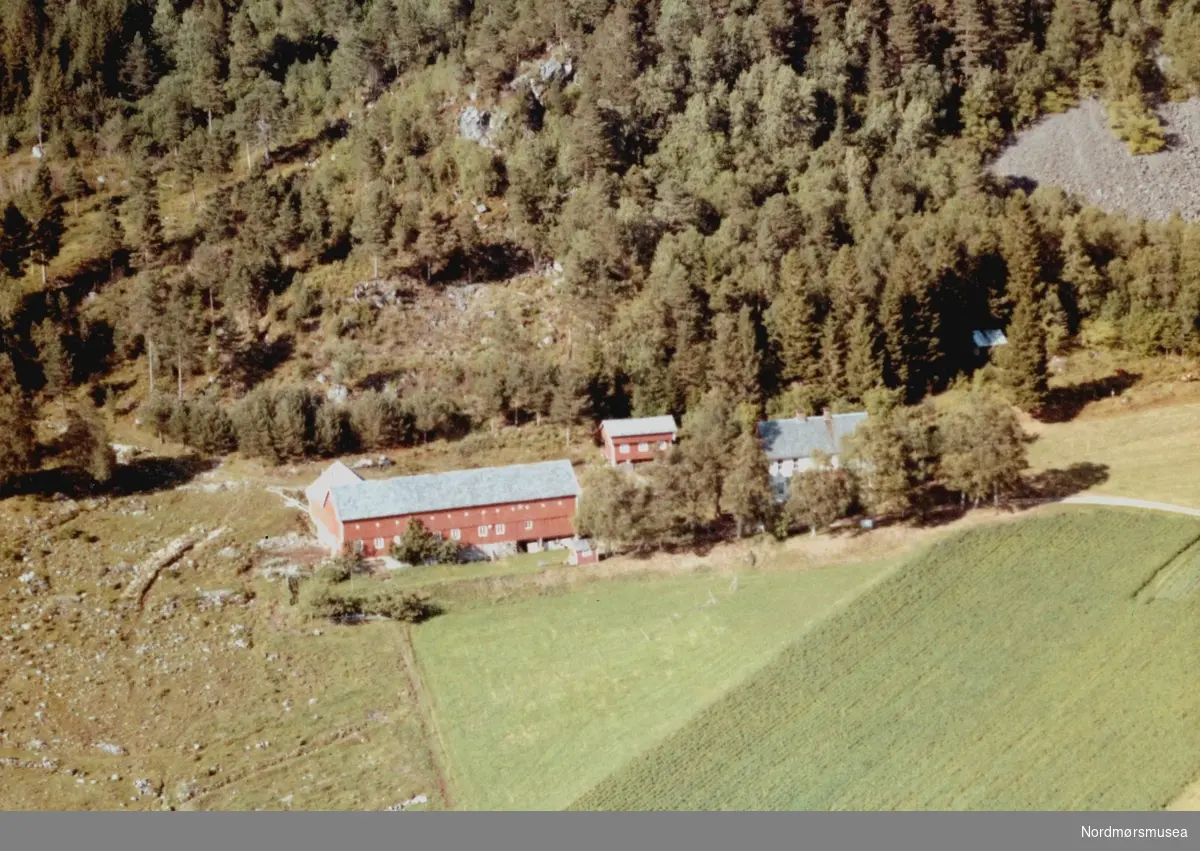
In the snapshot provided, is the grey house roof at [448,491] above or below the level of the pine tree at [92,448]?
below

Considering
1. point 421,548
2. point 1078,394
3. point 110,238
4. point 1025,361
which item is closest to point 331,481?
point 421,548

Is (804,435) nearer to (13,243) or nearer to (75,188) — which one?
(13,243)

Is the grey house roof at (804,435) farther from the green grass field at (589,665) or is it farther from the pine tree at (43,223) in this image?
the pine tree at (43,223)

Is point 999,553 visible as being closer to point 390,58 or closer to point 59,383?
point 59,383

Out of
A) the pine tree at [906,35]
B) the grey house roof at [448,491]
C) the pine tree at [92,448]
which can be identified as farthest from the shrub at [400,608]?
the pine tree at [906,35]

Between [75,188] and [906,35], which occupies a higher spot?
[906,35]
